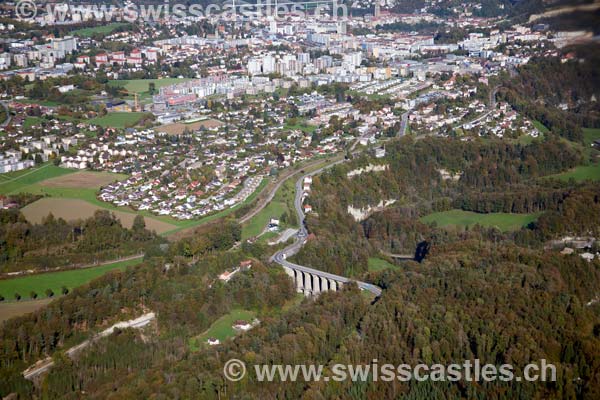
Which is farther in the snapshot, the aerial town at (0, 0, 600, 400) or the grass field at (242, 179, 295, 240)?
the grass field at (242, 179, 295, 240)

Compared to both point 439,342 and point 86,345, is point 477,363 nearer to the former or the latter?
point 439,342

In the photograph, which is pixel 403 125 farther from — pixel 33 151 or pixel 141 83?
pixel 33 151

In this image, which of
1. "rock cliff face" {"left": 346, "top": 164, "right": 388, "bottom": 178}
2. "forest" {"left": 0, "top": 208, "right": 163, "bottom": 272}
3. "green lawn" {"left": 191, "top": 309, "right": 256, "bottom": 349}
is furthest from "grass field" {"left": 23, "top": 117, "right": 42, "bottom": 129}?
"green lawn" {"left": 191, "top": 309, "right": 256, "bottom": 349}

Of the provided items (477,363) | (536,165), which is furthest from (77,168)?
(477,363)

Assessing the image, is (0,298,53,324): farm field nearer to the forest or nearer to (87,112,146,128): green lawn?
the forest

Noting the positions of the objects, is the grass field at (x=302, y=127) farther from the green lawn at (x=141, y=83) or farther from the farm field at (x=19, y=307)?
the farm field at (x=19, y=307)

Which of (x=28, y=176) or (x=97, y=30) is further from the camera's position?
(x=97, y=30)

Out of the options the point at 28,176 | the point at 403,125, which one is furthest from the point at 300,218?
the point at 403,125
